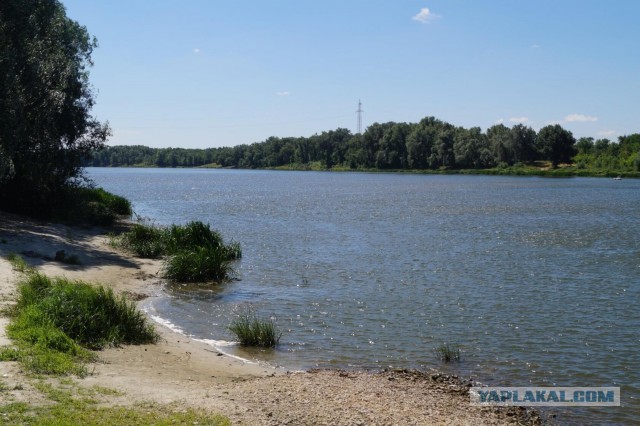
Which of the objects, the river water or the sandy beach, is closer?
the sandy beach

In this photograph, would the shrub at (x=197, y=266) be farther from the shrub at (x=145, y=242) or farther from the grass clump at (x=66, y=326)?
the grass clump at (x=66, y=326)

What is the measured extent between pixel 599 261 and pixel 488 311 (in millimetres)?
12483

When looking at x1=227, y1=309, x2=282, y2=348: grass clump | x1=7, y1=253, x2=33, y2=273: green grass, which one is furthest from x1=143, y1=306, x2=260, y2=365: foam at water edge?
x1=7, y1=253, x2=33, y2=273: green grass

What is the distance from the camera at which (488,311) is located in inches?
754

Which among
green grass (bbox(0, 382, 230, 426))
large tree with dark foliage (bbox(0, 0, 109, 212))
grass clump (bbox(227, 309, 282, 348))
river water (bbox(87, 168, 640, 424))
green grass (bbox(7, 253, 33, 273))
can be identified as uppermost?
large tree with dark foliage (bbox(0, 0, 109, 212))

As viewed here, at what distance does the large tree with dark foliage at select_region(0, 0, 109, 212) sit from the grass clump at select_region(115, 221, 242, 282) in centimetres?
601

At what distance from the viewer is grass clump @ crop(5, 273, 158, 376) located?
1064 centimetres

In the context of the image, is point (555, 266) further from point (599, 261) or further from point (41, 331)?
point (41, 331)

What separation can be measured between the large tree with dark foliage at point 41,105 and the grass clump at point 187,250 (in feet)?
19.7

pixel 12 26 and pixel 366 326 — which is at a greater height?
pixel 12 26

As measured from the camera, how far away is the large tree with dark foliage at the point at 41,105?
2447 cm

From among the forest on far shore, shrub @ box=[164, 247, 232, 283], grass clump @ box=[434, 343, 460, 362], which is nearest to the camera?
grass clump @ box=[434, 343, 460, 362]

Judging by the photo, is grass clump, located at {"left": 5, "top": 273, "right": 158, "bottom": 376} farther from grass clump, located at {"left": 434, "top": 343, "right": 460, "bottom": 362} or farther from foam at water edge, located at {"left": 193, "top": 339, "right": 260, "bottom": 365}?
grass clump, located at {"left": 434, "top": 343, "right": 460, "bottom": 362}

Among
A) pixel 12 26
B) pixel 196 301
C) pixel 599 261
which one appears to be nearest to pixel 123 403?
pixel 196 301
